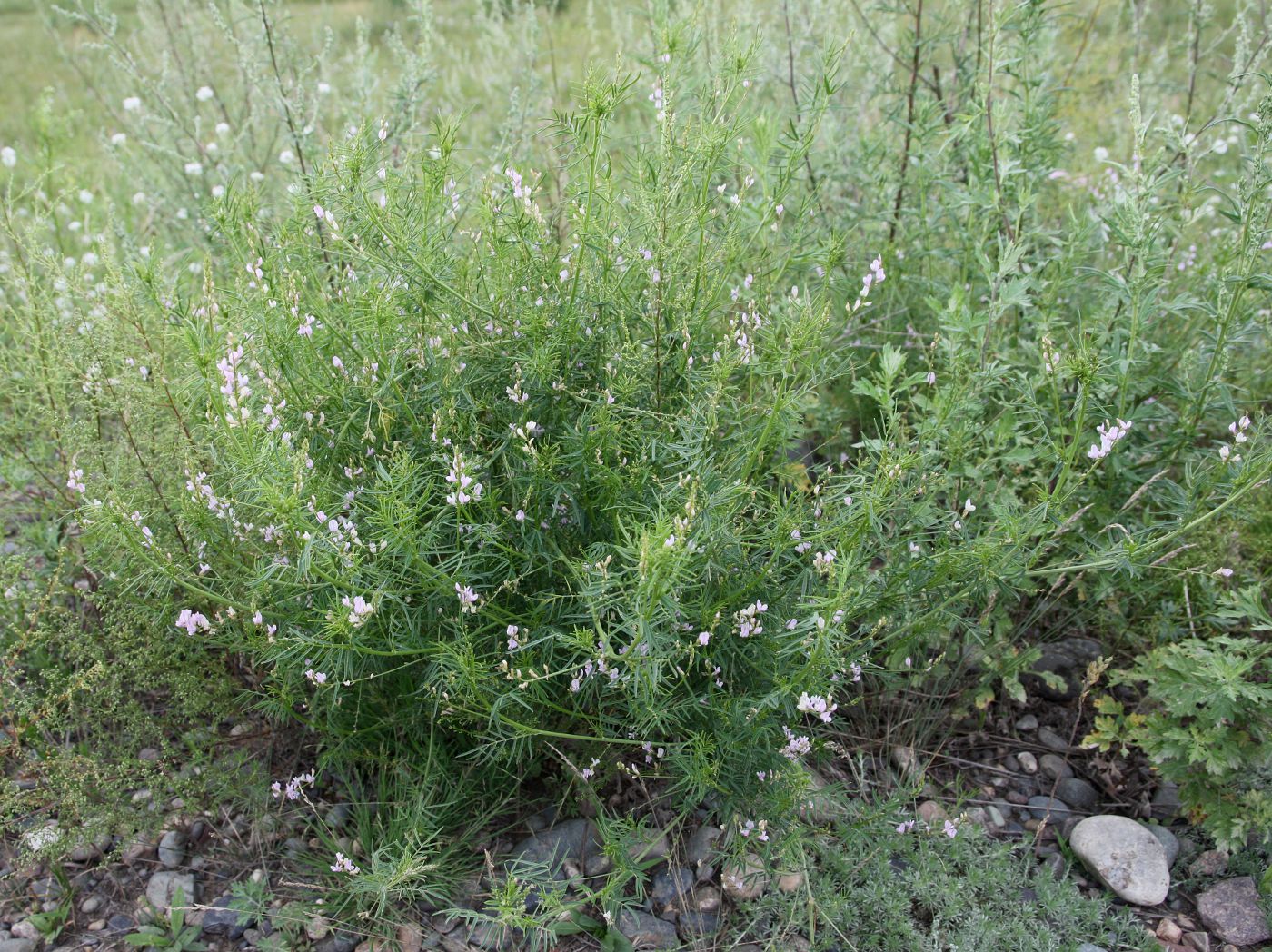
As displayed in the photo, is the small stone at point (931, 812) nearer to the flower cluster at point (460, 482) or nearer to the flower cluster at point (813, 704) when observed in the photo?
the flower cluster at point (813, 704)

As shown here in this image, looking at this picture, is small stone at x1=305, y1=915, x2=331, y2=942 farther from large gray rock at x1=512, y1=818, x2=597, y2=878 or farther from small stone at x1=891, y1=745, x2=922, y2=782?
small stone at x1=891, y1=745, x2=922, y2=782

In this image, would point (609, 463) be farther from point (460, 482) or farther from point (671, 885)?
point (671, 885)

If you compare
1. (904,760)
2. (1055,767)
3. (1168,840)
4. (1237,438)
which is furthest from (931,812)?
(1237,438)

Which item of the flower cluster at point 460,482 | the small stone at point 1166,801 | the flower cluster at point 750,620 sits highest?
the flower cluster at point 460,482

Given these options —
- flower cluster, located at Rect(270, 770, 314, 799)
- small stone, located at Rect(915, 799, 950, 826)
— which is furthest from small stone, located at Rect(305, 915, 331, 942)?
small stone, located at Rect(915, 799, 950, 826)

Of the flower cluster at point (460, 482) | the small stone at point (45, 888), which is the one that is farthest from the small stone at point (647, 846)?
the small stone at point (45, 888)

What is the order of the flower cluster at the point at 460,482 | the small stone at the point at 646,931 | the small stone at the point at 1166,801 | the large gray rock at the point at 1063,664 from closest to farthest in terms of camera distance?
the flower cluster at the point at 460,482, the small stone at the point at 646,931, the small stone at the point at 1166,801, the large gray rock at the point at 1063,664

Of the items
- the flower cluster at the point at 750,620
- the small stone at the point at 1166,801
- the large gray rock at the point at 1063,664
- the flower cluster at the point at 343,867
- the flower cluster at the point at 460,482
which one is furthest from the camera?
the large gray rock at the point at 1063,664

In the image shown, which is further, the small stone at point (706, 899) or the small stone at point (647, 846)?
the small stone at point (706, 899)

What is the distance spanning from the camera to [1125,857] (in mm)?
2650

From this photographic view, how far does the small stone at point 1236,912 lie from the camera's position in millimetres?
2510

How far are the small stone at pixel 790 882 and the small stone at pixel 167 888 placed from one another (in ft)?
5.10

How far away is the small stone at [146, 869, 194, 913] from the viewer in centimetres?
267

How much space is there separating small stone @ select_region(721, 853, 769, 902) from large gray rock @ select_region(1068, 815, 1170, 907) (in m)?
0.88
